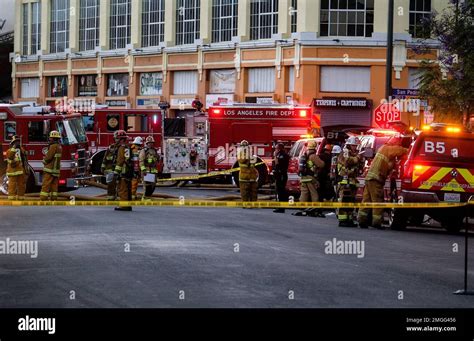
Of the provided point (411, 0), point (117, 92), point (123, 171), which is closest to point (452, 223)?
point (123, 171)

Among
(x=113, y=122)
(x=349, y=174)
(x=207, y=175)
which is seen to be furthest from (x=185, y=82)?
(x=349, y=174)

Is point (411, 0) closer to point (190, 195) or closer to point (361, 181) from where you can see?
point (190, 195)

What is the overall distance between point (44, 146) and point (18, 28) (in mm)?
30061

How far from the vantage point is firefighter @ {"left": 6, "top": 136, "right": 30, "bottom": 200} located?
29.0 m

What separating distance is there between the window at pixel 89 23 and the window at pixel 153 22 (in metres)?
2.34

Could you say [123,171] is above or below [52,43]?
below

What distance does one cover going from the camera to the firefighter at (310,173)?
1055 inches

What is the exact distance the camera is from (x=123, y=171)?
84.3 feet

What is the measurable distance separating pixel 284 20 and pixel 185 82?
763 cm

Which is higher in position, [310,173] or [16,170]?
[310,173]

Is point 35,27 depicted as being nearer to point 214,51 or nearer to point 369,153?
point 214,51

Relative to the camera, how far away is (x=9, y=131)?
1296 inches
